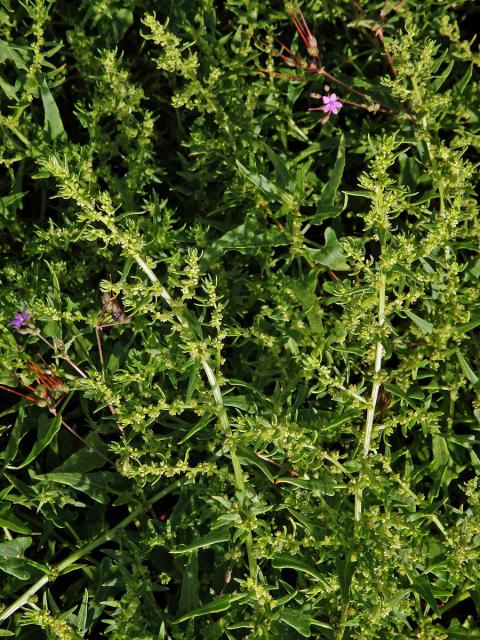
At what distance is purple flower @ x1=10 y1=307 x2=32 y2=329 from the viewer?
317 cm

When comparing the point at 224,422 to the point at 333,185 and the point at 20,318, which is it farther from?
the point at 333,185

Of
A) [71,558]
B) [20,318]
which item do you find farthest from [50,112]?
[71,558]

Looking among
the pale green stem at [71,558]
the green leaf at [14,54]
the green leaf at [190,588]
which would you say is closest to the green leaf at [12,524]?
the pale green stem at [71,558]

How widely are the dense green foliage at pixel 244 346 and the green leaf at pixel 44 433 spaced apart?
1 cm

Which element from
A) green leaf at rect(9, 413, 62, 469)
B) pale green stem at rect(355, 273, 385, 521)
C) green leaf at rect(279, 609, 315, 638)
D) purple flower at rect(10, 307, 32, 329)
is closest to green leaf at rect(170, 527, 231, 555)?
green leaf at rect(279, 609, 315, 638)

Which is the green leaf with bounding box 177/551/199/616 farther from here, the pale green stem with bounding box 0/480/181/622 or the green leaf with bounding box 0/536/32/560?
the green leaf with bounding box 0/536/32/560

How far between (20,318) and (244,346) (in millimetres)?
991

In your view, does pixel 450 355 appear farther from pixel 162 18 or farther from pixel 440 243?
pixel 162 18

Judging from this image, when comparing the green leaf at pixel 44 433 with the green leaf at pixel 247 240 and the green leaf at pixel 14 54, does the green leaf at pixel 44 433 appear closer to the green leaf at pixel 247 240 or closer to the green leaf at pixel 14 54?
the green leaf at pixel 247 240

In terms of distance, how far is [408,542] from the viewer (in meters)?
2.90

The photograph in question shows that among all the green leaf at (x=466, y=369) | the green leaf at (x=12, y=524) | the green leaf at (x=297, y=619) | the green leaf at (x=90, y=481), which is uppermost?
the green leaf at (x=466, y=369)

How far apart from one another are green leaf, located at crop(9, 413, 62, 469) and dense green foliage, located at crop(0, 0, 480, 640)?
0.5 inches

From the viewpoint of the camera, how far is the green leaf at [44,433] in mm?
3117

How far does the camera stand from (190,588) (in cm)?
303
